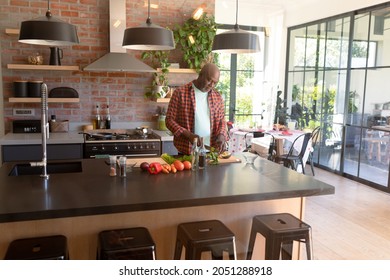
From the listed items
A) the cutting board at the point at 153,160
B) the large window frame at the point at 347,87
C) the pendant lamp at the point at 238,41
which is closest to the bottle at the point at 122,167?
the cutting board at the point at 153,160

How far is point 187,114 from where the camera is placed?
130 inches

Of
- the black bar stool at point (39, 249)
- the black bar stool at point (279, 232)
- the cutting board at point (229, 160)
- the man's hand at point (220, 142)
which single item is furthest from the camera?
the man's hand at point (220, 142)

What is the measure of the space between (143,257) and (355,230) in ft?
9.18

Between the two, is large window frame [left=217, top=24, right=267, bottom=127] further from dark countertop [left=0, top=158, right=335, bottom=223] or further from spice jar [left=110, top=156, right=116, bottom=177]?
spice jar [left=110, top=156, right=116, bottom=177]

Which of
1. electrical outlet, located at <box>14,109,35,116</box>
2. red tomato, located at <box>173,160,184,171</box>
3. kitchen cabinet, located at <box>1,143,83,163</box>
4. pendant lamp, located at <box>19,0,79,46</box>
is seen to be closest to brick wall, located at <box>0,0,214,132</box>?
electrical outlet, located at <box>14,109,35,116</box>

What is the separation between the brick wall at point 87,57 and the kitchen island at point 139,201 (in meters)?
2.48

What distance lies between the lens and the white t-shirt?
3307mm

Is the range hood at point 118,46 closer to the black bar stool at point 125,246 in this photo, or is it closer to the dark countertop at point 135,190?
the dark countertop at point 135,190

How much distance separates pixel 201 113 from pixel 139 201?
1.52m

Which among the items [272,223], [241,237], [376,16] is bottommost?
[241,237]

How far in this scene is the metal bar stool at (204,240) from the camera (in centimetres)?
205

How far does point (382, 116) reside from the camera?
5.55 metres

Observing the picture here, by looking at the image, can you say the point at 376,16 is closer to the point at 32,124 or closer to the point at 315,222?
the point at 315,222
